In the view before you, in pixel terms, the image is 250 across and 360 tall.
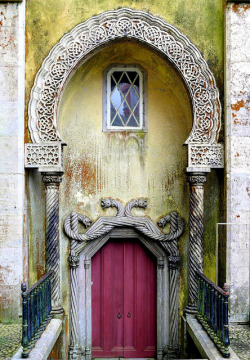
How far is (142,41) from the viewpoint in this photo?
21.7 ft

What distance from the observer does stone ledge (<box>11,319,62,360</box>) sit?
492cm

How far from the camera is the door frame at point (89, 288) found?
725 centimetres

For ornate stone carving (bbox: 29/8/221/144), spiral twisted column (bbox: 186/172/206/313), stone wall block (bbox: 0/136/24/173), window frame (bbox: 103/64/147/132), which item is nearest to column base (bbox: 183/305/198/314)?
spiral twisted column (bbox: 186/172/206/313)

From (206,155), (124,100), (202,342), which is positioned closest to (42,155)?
(124,100)

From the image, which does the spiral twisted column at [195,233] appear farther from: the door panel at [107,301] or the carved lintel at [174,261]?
the door panel at [107,301]

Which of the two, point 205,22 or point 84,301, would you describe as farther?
point 84,301

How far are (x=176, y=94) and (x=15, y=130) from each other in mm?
2738

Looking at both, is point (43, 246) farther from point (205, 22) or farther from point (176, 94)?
point (205, 22)

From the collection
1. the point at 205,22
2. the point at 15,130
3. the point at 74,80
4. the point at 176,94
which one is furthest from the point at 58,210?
the point at 205,22

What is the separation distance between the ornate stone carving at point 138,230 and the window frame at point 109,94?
123cm

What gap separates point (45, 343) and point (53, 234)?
5.87 feet

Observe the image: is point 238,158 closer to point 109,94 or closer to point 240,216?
point 240,216

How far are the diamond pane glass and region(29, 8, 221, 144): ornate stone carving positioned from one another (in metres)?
0.88

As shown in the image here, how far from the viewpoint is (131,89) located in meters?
7.42
